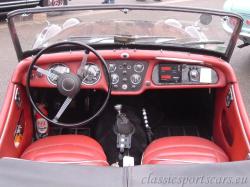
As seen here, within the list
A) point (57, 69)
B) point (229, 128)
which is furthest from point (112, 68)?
point (229, 128)

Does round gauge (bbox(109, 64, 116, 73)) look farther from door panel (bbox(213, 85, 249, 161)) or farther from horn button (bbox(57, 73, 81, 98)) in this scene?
door panel (bbox(213, 85, 249, 161))

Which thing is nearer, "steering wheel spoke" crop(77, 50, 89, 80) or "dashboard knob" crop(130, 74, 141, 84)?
"steering wheel spoke" crop(77, 50, 89, 80)

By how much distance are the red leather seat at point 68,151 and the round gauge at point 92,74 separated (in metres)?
0.44

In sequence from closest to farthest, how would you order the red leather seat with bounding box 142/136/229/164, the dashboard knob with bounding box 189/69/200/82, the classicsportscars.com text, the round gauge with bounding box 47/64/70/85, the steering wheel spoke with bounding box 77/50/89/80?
1. the classicsportscars.com text
2. the red leather seat with bounding box 142/136/229/164
3. the steering wheel spoke with bounding box 77/50/89/80
4. the round gauge with bounding box 47/64/70/85
5. the dashboard knob with bounding box 189/69/200/82

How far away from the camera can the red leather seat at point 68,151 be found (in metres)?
2.99

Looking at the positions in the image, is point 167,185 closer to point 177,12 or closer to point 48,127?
point 177,12

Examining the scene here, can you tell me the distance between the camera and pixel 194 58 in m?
3.40

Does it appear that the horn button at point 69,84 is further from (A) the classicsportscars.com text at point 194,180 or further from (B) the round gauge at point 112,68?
(A) the classicsportscars.com text at point 194,180

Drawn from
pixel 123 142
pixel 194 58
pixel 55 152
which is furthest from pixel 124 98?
pixel 55 152

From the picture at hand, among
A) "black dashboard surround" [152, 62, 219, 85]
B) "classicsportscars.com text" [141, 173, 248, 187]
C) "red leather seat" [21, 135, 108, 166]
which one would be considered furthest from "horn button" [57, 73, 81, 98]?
"classicsportscars.com text" [141, 173, 248, 187]

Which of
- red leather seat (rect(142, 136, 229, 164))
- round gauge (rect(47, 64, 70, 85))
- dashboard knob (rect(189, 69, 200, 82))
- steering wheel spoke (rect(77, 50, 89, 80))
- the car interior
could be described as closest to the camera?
red leather seat (rect(142, 136, 229, 164))

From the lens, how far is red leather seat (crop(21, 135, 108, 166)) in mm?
2994

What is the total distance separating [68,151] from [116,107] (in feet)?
1.91

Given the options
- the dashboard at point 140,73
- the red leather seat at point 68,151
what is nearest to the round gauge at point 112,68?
the dashboard at point 140,73
